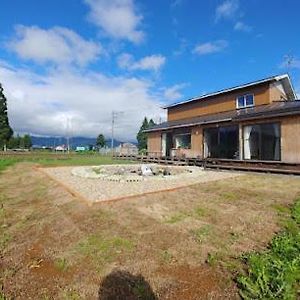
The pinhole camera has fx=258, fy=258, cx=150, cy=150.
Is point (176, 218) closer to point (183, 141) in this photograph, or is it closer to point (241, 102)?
point (241, 102)

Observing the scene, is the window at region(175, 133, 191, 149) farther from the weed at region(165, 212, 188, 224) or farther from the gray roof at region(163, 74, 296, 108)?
the weed at region(165, 212, 188, 224)

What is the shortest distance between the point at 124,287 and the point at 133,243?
1.31 m

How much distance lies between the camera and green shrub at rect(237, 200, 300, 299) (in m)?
3.29

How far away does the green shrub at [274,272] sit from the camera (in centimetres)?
329

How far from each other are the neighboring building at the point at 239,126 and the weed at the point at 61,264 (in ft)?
43.5

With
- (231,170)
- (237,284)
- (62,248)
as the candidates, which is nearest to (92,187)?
(62,248)

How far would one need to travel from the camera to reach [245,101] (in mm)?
20266

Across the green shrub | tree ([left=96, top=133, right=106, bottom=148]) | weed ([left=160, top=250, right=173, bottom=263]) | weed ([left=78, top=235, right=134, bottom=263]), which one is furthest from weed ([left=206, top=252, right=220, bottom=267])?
tree ([left=96, top=133, right=106, bottom=148])

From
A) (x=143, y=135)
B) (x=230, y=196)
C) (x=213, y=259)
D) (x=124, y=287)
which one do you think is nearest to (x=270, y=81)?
(x=230, y=196)

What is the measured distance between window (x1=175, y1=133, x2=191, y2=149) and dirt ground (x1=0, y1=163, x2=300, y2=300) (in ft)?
44.9

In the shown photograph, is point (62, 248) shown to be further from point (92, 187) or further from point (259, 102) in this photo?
point (259, 102)

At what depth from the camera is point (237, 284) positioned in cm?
354

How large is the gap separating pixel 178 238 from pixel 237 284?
166cm

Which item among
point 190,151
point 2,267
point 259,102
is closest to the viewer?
point 2,267
